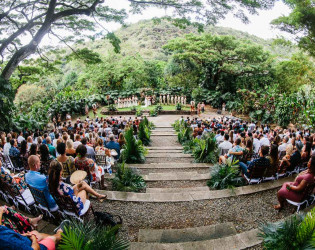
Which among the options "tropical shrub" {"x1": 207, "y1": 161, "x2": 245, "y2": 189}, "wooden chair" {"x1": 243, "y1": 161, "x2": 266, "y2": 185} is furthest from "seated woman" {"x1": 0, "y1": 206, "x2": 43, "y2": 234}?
"wooden chair" {"x1": 243, "y1": 161, "x2": 266, "y2": 185}

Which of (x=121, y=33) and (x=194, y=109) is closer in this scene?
(x=194, y=109)

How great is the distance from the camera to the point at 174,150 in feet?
30.2

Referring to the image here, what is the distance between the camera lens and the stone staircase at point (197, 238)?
2.76 metres

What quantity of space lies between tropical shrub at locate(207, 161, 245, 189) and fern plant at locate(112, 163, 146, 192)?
176 centimetres

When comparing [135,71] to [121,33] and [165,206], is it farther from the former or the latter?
[121,33]

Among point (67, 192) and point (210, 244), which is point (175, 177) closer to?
point (210, 244)

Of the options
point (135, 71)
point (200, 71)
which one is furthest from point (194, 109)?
point (135, 71)

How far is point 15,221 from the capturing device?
254 cm

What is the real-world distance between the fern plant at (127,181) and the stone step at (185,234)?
1.54 m

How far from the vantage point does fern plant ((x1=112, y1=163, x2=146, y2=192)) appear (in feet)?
15.4

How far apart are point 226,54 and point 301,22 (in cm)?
769

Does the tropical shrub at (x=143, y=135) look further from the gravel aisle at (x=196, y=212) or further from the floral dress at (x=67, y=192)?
the floral dress at (x=67, y=192)

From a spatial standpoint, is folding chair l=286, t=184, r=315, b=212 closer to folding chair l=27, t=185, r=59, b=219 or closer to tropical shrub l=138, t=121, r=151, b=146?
folding chair l=27, t=185, r=59, b=219

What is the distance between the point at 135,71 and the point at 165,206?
23.5 m
